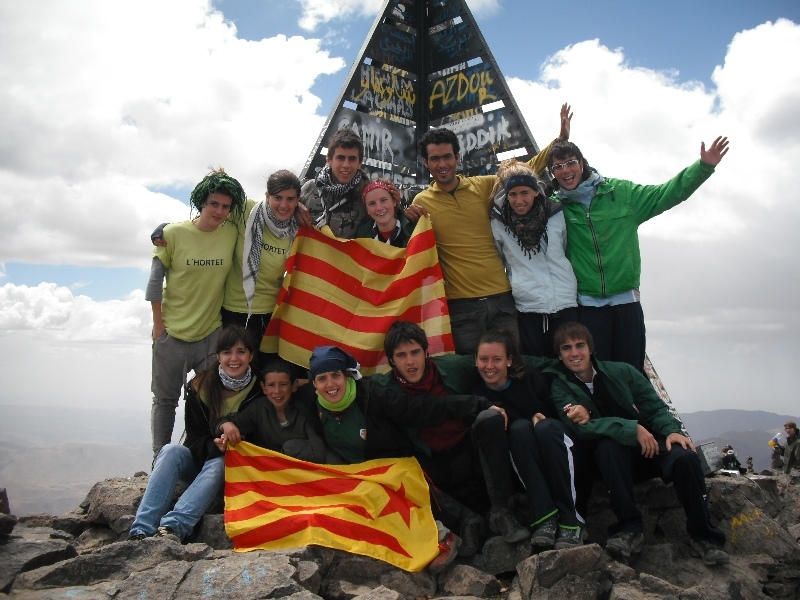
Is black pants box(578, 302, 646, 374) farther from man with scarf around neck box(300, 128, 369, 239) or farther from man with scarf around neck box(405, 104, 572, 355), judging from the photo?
man with scarf around neck box(300, 128, 369, 239)

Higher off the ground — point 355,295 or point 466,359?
point 355,295

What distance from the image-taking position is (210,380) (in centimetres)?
593

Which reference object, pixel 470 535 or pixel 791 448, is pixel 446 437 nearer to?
pixel 470 535

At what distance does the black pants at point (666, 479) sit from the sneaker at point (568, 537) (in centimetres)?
43

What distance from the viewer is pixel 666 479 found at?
5.16m

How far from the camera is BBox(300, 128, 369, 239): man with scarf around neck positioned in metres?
6.89

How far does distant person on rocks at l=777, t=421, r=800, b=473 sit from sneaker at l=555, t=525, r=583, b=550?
1690 centimetres

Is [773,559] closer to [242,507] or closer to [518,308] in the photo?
[518,308]

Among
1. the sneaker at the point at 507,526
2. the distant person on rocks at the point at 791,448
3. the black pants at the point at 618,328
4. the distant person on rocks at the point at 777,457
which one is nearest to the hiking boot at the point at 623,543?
the sneaker at the point at 507,526

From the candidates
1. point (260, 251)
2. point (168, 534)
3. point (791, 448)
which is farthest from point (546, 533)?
point (791, 448)

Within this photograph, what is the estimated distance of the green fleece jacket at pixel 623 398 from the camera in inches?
209

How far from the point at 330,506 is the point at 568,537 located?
6.64 feet

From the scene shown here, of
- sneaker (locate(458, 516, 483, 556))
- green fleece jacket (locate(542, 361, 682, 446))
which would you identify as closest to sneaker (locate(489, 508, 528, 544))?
sneaker (locate(458, 516, 483, 556))

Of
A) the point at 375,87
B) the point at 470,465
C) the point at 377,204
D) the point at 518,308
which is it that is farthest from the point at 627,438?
the point at 375,87
